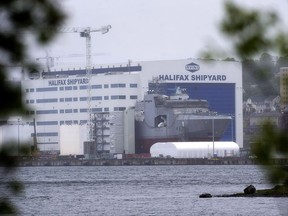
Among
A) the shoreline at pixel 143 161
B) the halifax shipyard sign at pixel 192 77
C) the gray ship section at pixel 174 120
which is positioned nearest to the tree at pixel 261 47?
the shoreline at pixel 143 161

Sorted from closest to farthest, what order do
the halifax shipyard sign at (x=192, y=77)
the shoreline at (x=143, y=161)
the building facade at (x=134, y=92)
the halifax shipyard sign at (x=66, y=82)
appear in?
the shoreline at (x=143, y=161) → the building facade at (x=134, y=92) → the halifax shipyard sign at (x=192, y=77) → the halifax shipyard sign at (x=66, y=82)

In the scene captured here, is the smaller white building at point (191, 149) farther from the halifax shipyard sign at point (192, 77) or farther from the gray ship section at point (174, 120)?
the halifax shipyard sign at point (192, 77)

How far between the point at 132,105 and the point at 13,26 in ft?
520

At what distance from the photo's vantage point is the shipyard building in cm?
16438

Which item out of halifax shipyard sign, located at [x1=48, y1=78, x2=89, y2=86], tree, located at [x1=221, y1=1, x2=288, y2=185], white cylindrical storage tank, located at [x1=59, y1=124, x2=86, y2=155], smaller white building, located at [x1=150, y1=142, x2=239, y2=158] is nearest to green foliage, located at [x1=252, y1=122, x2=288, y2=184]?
tree, located at [x1=221, y1=1, x2=288, y2=185]

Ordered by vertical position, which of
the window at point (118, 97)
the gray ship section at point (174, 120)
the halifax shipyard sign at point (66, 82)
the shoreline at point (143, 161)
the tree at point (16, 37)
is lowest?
the shoreline at point (143, 161)

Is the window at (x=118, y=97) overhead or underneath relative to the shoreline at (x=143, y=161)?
overhead

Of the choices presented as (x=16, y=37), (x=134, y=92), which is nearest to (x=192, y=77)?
(x=134, y=92)

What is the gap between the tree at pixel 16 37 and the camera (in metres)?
5.84

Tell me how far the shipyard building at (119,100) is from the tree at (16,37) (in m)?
157

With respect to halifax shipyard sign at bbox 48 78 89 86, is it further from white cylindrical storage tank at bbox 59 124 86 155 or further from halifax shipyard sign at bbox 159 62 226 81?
halifax shipyard sign at bbox 159 62 226 81

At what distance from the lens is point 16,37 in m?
5.88

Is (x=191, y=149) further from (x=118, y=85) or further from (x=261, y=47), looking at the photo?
(x=261, y=47)

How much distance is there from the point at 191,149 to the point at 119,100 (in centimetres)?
1398
